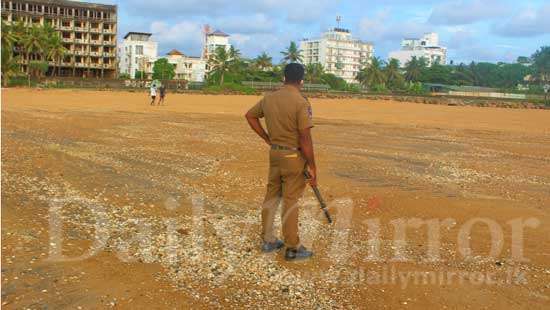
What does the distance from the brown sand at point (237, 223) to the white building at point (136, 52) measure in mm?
94110

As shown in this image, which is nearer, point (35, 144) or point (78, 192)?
point (78, 192)

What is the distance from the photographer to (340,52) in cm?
18050

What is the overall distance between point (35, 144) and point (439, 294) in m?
11.5

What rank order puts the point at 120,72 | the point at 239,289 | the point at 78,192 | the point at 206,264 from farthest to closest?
the point at 120,72 < the point at 78,192 < the point at 206,264 < the point at 239,289

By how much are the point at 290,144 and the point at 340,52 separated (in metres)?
180

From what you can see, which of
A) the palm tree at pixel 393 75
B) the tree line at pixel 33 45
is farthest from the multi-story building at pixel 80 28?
the palm tree at pixel 393 75

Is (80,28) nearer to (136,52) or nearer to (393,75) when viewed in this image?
(136,52)

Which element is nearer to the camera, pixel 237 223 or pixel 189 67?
pixel 237 223

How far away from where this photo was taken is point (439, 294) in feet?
15.4

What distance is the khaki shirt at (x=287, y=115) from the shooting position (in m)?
5.12

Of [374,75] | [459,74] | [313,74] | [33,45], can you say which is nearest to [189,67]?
[313,74]

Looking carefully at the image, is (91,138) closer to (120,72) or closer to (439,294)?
(439,294)

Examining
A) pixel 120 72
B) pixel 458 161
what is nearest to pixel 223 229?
pixel 458 161

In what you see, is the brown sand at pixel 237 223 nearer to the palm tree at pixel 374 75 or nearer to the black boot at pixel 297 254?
the black boot at pixel 297 254
